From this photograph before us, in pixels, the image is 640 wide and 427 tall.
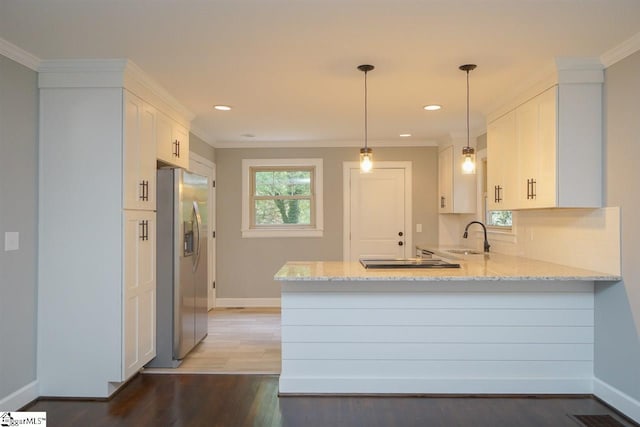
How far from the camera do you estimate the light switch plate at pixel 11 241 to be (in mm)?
2729

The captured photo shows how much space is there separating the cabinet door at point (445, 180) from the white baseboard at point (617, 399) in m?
2.78

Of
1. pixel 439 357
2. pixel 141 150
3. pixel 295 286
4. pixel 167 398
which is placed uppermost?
pixel 141 150

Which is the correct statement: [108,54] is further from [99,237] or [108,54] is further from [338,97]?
[338,97]

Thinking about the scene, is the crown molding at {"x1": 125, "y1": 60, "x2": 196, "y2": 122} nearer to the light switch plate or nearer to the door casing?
the light switch plate

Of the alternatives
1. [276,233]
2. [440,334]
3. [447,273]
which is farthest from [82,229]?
[276,233]

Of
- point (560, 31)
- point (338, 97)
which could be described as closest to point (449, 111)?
point (338, 97)

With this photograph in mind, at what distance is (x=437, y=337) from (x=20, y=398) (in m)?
2.76

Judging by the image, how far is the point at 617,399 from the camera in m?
2.84

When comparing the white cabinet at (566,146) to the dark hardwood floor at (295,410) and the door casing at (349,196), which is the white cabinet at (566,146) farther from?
the door casing at (349,196)

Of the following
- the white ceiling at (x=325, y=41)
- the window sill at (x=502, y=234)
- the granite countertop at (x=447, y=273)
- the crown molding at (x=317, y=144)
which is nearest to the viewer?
the white ceiling at (x=325, y=41)

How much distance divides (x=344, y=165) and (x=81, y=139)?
3658 mm

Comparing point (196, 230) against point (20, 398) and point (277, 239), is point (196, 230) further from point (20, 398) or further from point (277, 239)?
point (277, 239)

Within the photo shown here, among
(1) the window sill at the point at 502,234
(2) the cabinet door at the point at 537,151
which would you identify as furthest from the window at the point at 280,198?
(2) the cabinet door at the point at 537,151

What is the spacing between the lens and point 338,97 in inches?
153
